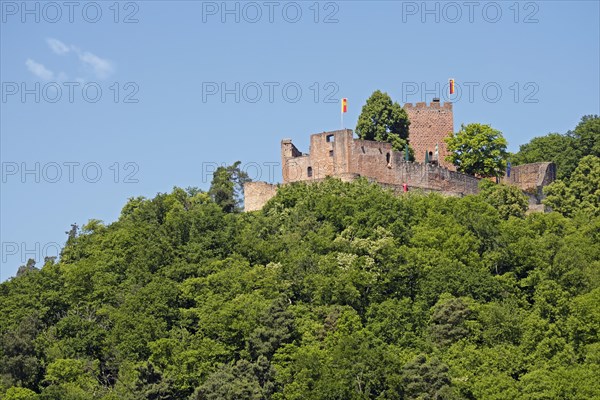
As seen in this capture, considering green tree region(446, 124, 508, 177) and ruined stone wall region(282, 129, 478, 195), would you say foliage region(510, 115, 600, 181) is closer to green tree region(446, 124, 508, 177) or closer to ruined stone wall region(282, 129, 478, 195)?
green tree region(446, 124, 508, 177)

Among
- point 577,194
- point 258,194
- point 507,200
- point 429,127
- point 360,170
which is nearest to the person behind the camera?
point 360,170

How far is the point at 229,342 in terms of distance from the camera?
61.8 metres

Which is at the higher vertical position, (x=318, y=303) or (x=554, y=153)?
(x=554, y=153)

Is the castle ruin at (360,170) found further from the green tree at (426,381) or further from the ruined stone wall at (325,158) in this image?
the green tree at (426,381)

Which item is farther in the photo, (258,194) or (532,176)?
(532,176)

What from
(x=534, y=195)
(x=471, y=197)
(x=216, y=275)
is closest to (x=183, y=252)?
(x=216, y=275)

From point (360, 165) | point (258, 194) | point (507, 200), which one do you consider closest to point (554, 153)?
point (507, 200)

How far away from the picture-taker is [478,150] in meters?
80.8

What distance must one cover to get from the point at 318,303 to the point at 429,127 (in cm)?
2142

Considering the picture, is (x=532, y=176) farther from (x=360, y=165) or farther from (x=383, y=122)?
(x=360, y=165)

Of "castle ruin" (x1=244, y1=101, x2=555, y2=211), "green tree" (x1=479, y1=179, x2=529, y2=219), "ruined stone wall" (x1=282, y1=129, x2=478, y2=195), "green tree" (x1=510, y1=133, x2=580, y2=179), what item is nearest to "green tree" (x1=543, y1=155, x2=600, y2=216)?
"castle ruin" (x1=244, y1=101, x2=555, y2=211)

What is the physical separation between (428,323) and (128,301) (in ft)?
38.7

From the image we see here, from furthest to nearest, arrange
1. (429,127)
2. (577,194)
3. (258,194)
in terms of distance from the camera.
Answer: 1. (429,127)
2. (577,194)
3. (258,194)

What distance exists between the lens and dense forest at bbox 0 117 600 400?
58.5 m
